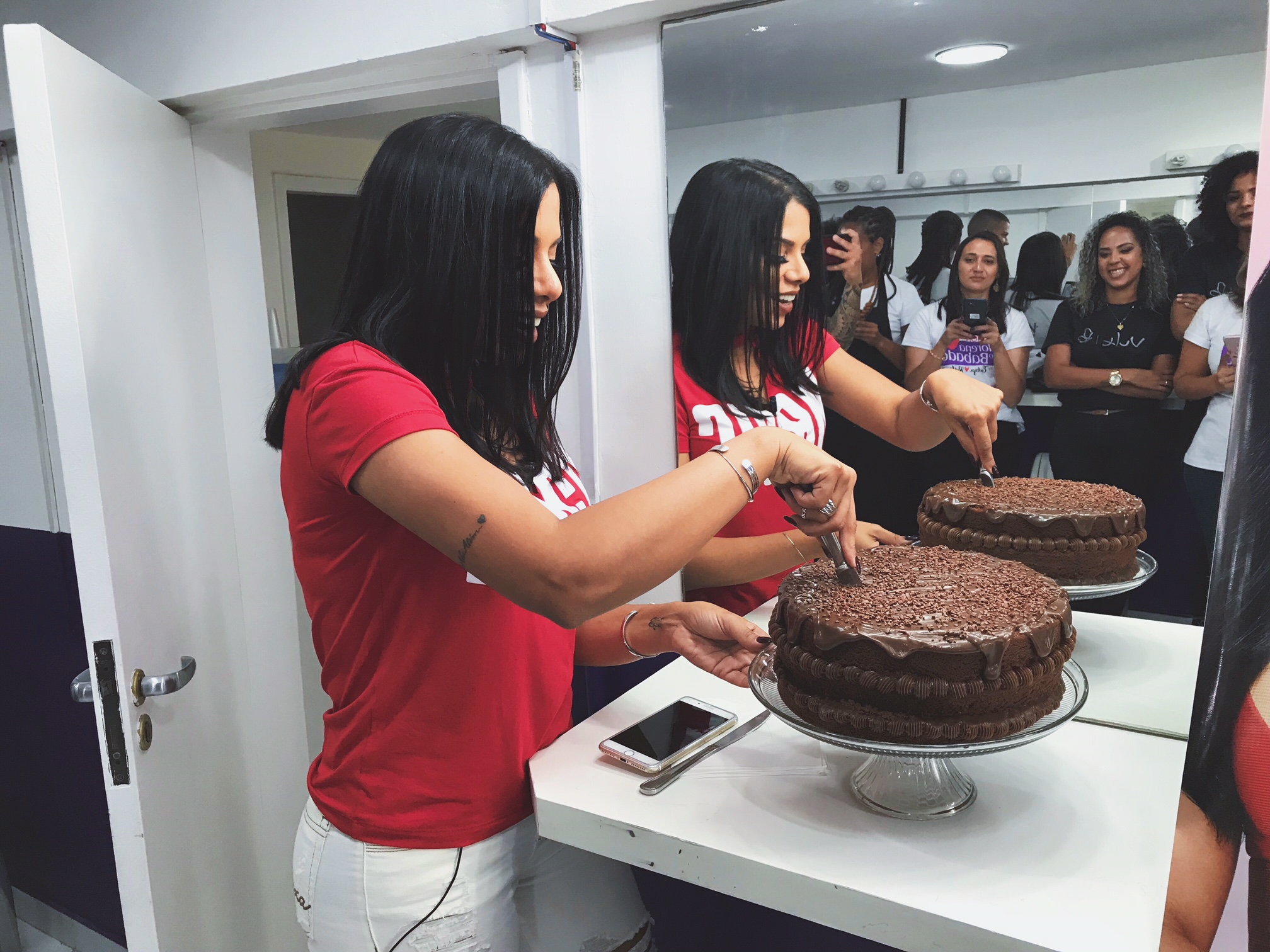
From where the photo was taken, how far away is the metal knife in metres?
1.15

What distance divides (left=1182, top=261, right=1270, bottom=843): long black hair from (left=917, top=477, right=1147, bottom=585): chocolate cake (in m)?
0.49

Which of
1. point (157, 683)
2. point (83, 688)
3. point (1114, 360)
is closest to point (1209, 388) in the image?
point (1114, 360)

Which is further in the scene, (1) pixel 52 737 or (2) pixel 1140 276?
(1) pixel 52 737

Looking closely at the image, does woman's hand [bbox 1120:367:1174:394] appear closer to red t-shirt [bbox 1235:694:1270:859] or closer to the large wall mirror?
the large wall mirror

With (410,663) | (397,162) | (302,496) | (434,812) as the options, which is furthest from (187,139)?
(434,812)

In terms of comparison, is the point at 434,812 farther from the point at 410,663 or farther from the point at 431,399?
the point at 431,399

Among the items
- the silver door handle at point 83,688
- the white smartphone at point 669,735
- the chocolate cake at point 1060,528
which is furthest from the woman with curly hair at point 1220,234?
the silver door handle at point 83,688

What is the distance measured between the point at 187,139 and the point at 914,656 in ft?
6.22

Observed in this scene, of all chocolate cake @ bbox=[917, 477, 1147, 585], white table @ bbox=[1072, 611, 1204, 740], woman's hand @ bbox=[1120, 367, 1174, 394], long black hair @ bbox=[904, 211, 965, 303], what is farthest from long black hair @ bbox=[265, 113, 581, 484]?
white table @ bbox=[1072, 611, 1204, 740]

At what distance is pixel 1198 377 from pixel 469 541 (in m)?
0.97

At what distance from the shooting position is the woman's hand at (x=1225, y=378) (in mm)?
1153

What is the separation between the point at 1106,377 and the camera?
1.28 m

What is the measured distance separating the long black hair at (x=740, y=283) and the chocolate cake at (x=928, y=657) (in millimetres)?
550

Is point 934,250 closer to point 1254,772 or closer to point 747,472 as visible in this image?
point 747,472
